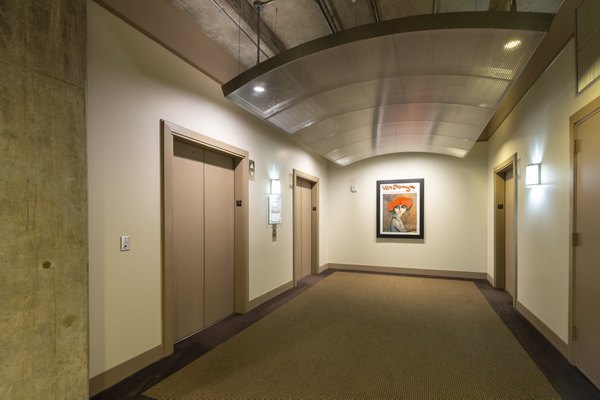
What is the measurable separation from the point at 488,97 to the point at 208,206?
145 inches

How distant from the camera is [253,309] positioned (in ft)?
15.4

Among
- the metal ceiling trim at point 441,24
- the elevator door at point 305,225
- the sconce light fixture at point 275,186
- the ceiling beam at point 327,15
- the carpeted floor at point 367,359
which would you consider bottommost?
the carpeted floor at point 367,359

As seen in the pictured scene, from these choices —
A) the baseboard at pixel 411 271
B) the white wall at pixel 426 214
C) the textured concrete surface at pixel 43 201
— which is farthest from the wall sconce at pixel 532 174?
the textured concrete surface at pixel 43 201

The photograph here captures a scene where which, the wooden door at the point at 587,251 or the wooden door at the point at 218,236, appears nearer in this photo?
the wooden door at the point at 587,251

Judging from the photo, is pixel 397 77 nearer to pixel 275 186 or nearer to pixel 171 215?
pixel 275 186

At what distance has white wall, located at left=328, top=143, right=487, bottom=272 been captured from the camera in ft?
23.0

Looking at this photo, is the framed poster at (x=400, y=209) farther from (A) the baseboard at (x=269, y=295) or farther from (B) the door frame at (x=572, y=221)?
(B) the door frame at (x=572, y=221)

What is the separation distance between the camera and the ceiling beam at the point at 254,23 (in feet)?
10.8

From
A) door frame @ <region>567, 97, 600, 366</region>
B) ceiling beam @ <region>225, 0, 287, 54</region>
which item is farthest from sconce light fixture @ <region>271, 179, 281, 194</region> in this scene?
door frame @ <region>567, 97, 600, 366</region>

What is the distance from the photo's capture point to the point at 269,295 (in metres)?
5.20

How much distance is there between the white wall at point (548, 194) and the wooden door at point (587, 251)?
7.8 inches

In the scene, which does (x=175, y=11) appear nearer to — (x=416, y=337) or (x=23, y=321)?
(x=23, y=321)

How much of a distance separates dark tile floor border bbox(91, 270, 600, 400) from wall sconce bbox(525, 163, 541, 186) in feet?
6.04

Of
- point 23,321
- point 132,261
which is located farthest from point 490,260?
point 23,321
